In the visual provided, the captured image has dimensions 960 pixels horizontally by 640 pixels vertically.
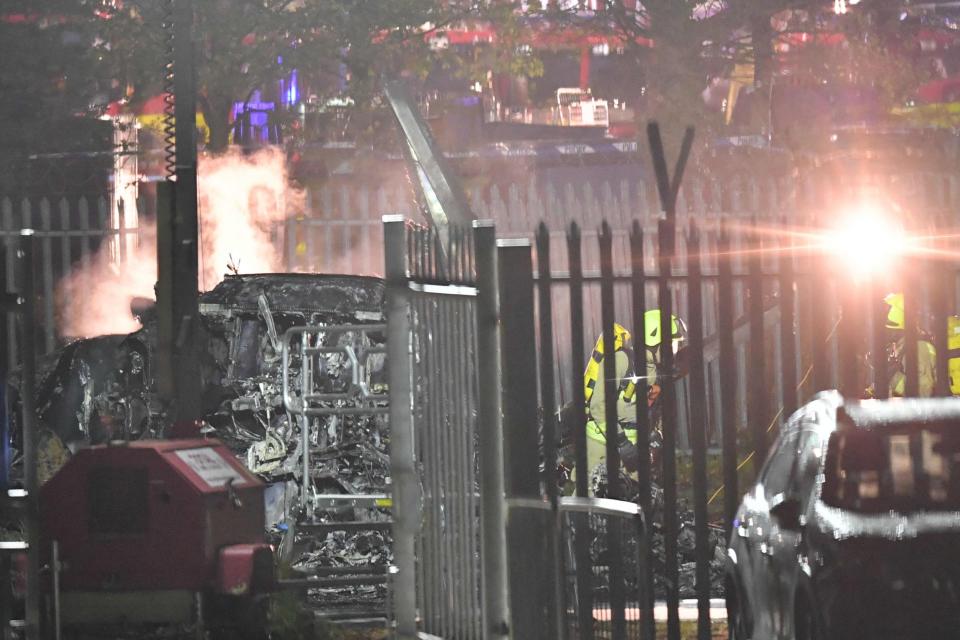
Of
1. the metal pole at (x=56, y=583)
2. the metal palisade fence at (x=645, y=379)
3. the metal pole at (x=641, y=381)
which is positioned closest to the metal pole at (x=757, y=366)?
the metal palisade fence at (x=645, y=379)

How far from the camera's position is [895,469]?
6.82 meters

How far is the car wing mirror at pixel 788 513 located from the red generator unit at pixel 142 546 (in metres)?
3.59

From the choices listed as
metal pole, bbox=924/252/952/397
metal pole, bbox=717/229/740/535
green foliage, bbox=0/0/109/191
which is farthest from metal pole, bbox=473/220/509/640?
green foliage, bbox=0/0/109/191

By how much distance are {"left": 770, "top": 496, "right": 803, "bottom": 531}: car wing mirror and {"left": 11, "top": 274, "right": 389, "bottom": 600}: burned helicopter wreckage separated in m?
6.09

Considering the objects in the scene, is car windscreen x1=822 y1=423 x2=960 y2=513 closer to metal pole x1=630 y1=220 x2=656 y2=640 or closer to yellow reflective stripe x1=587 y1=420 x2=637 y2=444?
metal pole x1=630 y1=220 x2=656 y2=640

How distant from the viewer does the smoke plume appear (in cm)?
1916

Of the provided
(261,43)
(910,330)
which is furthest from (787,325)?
(261,43)

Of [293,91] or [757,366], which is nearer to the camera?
[757,366]

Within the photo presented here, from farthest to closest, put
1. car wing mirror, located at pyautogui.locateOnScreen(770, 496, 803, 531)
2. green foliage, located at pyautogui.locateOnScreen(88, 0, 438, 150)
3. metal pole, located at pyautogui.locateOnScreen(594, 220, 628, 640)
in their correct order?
1. green foliage, located at pyautogui.locateOnScreen(88, 0, 438, 150)
2. metal pole, located at pyautogui.locateOnScreen(594, 220, 628, 640)
3. car wing mirror, located at pyautogui.locateOnScreen(770, 496, 803, 531)

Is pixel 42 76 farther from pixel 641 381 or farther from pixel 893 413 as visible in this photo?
pixel 893 413

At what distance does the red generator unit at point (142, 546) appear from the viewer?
938 centimetres

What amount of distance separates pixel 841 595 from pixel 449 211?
9004 millimetres

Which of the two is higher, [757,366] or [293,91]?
[293,91]

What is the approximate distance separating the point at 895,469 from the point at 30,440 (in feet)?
11.5
